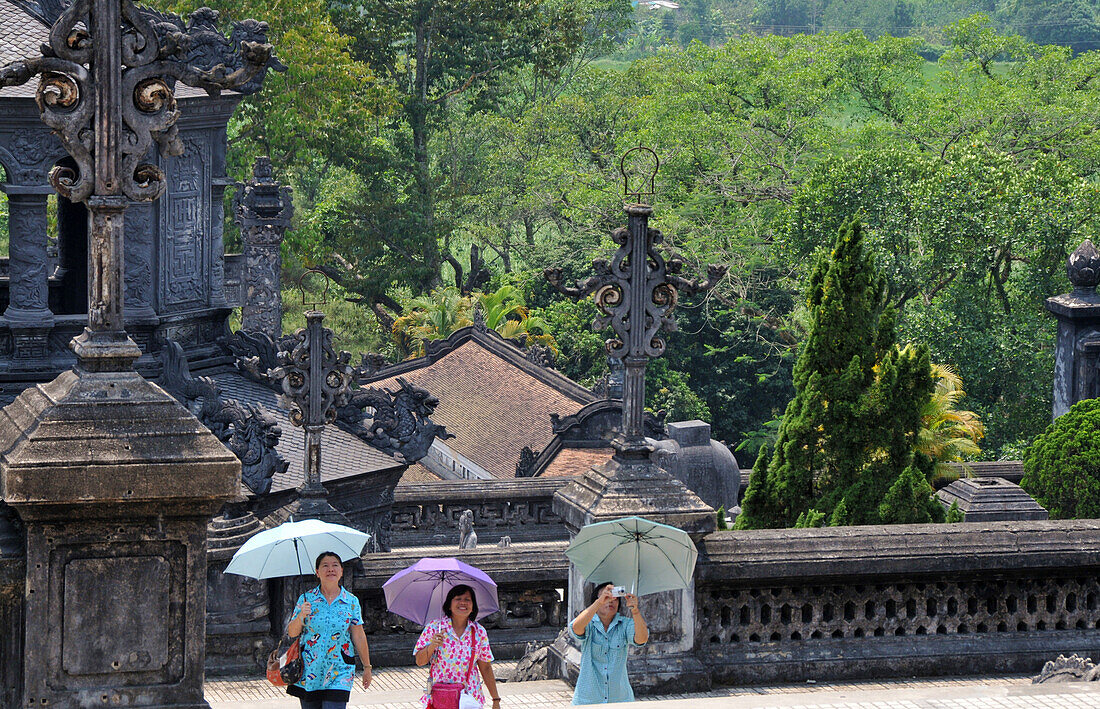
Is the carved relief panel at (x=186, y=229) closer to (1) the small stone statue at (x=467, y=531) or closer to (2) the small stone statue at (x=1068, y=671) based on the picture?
(1) the small stone statue at (x=467, y=531)

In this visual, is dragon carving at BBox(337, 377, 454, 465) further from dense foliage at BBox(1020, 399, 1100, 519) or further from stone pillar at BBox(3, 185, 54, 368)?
dense foliage at BBox(1020, 399, 1100, 519)

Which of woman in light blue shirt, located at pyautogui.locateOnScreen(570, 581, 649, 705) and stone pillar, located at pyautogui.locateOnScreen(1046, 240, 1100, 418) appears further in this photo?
stone pillar, located at pyautogui.locateOnScreen(1046, 240, 1100, 418)

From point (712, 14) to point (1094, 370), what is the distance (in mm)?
98820

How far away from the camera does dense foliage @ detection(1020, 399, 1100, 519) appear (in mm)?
17062

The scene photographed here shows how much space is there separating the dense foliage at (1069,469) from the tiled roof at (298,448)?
25.7ft

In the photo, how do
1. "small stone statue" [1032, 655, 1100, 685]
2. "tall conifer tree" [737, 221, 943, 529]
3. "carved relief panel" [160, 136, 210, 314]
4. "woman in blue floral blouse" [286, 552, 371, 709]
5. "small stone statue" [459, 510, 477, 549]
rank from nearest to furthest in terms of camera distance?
"woman in blue floral blouse" [286, 552, 371, 709]
"small stone statue" [1032, 655, 1100, 685]
"tall conifer tree" [737, 221, 943, 529]
"small stone statue" [459, 510, 477, 549]
"carved relief panel" [160, 136, 210, 314]

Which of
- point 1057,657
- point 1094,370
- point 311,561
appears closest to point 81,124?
point 311,561

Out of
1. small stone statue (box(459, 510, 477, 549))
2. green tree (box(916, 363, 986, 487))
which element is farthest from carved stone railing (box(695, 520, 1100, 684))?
small stone statue (box(459, 510, 477, 549))

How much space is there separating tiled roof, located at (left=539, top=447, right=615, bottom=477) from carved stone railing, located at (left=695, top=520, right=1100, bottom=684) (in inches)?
674

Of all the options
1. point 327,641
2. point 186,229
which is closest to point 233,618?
point 327,641

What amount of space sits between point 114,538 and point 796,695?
4.86 metres

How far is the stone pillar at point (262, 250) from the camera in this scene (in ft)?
81.0

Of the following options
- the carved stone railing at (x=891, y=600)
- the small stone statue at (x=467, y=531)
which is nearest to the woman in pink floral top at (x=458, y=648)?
the carved stone railing at (x=891, y=600)

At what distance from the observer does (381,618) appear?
12172 mm
